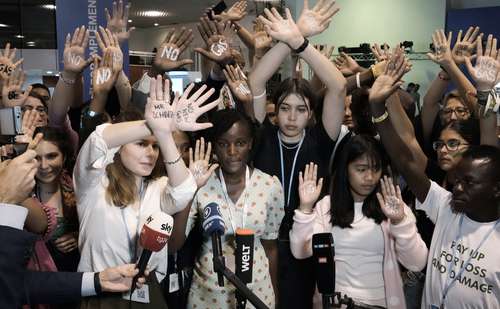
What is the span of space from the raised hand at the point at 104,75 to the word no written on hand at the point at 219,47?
675 millimetres

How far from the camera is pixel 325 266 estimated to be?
1506 millimetres

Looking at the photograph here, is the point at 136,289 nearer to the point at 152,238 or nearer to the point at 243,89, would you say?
the point at 152,238

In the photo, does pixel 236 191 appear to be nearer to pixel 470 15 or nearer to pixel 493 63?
pixel 493 63

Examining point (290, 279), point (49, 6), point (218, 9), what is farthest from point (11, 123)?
point (49, 6)

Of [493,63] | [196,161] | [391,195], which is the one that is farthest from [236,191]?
[493,63]

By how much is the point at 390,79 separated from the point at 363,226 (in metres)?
0.73

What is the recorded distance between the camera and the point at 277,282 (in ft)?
7.70

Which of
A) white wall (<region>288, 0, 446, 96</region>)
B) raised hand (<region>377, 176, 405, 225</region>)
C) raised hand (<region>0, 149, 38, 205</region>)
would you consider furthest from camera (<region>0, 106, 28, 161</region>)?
white wall (<region>288, 0, 446, 96</region>)

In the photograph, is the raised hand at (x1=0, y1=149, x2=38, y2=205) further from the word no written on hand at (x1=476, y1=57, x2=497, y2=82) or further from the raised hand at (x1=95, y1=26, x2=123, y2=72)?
the word no written on hand at (x1=476, y1=57, x2=497, y2=82)

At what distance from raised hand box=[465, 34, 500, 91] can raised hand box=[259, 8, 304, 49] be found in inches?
36.1

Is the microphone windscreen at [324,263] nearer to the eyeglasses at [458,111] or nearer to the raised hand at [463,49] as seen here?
the eyeglasses at [458,111]

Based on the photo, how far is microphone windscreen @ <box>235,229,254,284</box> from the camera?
1454 millimetres

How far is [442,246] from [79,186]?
1483 millimetres

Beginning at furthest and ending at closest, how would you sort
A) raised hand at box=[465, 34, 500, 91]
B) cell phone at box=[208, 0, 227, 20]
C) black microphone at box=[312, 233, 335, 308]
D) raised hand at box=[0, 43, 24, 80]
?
cell phone at box=[208, 0, 227, 20], raised hand at box=[0, 43, 24, 80], raised hand at box=[465, 34, 500, 91], black microphone at box=[312, 233, 335, 308]
